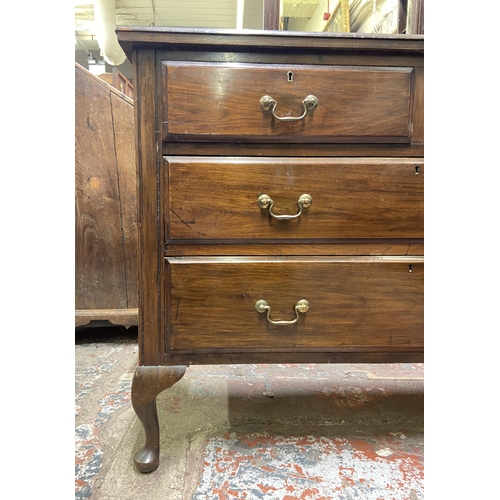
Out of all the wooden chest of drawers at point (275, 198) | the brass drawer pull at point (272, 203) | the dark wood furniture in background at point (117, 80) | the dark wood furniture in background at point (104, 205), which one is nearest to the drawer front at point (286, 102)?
the wooden chest of drawers at point (275, 198)

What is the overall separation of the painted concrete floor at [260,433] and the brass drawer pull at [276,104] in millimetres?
782

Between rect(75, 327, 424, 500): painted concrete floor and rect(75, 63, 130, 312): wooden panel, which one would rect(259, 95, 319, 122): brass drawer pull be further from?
rect(75, 63, 130, 312): wooden panel

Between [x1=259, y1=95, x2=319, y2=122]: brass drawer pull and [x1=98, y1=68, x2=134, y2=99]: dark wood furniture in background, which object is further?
[x1=98, y1=68, x2=134, y2=99]: dark wood furniture in background

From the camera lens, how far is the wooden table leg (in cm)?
76

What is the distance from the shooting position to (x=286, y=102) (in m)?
0.72

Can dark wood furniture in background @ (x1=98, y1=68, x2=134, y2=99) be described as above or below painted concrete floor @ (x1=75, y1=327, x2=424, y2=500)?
above

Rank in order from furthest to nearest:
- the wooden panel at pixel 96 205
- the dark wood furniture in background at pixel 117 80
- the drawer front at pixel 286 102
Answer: the dark wood furniture in background at pixel 117 80, the wooden panel at pixel 96 205, the drawer front at pixel 286 102

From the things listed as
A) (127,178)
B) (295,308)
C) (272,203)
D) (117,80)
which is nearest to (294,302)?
(295,308)

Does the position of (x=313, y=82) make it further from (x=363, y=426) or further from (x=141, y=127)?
(x=363, y=426)

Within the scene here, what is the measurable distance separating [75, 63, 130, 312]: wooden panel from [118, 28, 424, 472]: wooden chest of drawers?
0.74 meters

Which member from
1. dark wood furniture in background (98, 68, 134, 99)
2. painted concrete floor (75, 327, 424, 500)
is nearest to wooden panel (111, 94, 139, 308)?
painted concrete floor (75, 327, 424, 500)

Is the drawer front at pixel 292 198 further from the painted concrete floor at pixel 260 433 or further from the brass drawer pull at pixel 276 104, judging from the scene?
the painted concrete floor at pixel 260 433

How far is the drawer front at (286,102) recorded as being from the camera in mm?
700
